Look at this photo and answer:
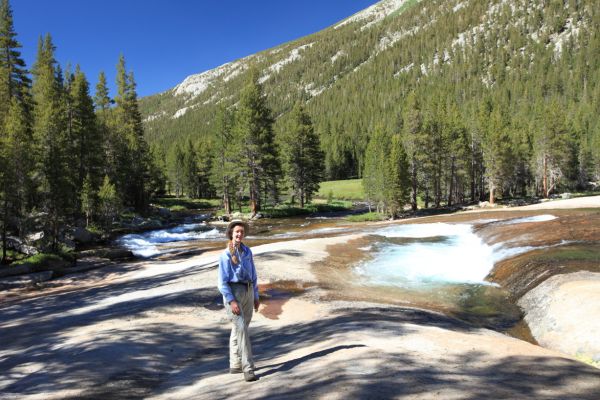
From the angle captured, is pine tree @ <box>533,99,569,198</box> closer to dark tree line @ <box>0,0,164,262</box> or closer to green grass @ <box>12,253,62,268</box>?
dark tree line @ <box>0,0,164,262</box>

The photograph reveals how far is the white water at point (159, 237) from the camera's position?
31414mm

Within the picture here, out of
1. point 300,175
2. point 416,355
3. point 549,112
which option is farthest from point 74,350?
point 549,112

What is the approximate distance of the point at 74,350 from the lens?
28.6 feet

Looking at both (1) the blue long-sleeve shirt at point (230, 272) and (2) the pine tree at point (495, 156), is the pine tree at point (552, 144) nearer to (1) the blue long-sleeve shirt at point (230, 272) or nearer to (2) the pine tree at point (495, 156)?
(2) the pine tree at point (495, 156)

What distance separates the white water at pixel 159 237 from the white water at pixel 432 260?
17.1 m

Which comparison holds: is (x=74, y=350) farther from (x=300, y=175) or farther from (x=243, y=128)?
(x=300, y=175)

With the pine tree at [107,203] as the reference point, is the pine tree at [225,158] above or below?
above

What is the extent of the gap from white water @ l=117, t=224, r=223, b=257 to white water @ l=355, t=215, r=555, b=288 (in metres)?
17.1

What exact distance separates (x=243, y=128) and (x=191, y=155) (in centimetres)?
4748

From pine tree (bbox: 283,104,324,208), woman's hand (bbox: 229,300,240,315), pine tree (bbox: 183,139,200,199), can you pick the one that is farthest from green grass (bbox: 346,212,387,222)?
pine tree (bbox: 183,139,200,199)

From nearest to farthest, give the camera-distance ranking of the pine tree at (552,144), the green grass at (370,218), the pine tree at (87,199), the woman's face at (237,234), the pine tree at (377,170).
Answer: the woman's face at (237,234) → the pine tree at (87,199) → the green grass at (370,218) → the pine tree at (377,170) → the pine tree at (552,144)

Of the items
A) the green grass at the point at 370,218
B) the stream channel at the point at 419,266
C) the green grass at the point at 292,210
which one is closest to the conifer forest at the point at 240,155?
the green grass at the point at 370,218

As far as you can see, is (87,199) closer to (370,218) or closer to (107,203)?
(107,203)

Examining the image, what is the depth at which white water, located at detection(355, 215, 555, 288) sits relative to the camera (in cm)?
1780
